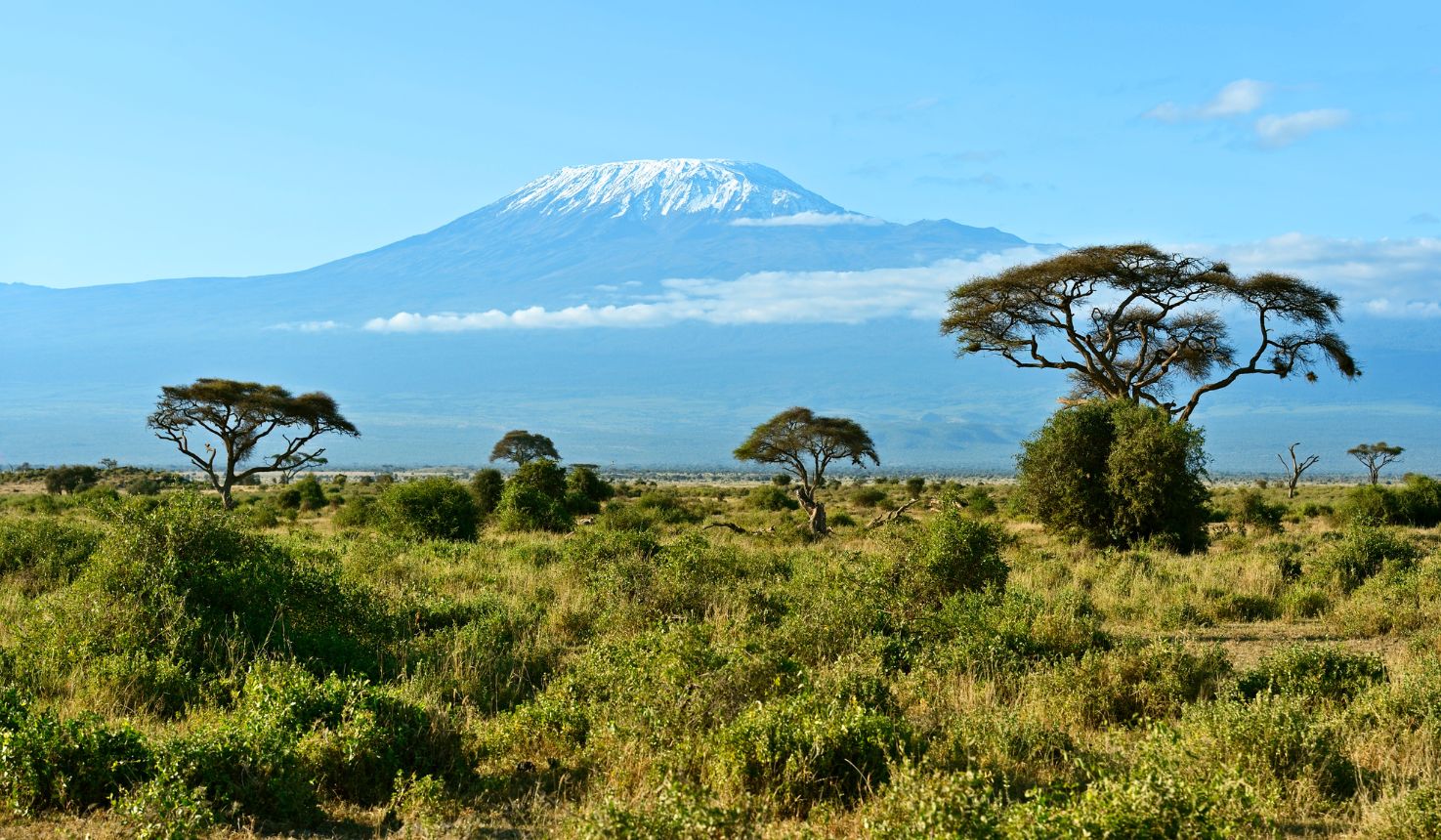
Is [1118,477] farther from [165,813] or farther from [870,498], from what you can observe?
[870,498]

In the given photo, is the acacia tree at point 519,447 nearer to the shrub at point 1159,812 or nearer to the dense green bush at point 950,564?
the dense green bush at point 950,564

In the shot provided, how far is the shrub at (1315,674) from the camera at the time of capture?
7.42 m

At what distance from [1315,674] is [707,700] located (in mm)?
4507

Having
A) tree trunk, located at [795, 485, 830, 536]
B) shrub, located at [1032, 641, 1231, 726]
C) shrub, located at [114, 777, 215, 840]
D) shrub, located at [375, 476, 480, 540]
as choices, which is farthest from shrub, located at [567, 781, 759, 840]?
tree trunk, located at [795, 485, 830, 536]

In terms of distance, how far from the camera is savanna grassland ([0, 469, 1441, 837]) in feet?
17.2

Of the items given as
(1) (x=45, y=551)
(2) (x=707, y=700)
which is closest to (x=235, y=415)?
(1) (x=45, y=551)

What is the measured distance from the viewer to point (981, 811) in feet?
15.6

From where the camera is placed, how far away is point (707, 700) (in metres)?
6.69

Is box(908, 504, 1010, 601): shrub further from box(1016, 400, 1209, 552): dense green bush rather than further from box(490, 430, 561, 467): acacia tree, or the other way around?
box(490, 430, 561, 467): acacia tree

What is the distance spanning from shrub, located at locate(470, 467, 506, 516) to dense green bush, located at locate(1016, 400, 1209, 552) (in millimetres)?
16206

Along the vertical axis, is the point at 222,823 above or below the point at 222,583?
below

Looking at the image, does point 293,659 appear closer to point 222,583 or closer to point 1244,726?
point 222,583

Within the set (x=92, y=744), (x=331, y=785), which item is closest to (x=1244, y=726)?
(x=331, y=785)

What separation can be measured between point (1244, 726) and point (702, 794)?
3.19 metres
